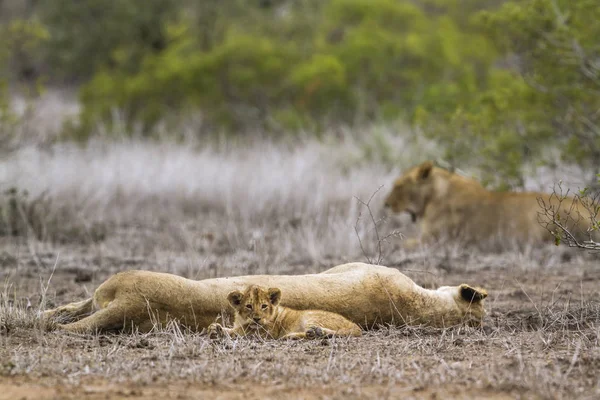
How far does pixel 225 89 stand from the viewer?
788 inches

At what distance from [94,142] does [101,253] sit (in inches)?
262

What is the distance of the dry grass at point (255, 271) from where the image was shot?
441 cm

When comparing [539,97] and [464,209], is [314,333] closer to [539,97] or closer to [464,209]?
[464,209]

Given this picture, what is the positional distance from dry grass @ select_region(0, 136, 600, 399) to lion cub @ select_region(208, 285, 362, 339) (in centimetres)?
13

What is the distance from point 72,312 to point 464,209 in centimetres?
564

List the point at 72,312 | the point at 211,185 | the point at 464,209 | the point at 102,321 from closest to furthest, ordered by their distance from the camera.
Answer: the point at 102,321
the point at 72,312
the point at 464,209
the point at 211,185

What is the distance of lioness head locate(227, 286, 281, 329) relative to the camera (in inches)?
206

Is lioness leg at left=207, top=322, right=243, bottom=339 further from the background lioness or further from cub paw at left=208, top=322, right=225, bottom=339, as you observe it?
the background lioness

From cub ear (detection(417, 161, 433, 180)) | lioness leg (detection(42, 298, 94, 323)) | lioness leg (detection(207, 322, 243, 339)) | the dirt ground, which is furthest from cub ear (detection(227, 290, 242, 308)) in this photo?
cub ear (detection(417, 161, 433, 180))

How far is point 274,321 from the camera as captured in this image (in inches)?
212

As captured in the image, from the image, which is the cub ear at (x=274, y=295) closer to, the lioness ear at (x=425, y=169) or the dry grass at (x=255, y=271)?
the dry grass at (x=255, y=271)

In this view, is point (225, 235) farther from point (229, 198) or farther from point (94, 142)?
point (94, 142)

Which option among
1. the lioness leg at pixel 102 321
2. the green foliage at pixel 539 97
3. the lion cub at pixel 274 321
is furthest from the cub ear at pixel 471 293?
the green foliage at pixel 539 97

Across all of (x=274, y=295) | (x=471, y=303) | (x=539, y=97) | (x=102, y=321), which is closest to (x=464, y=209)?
(x=539, y=97)
